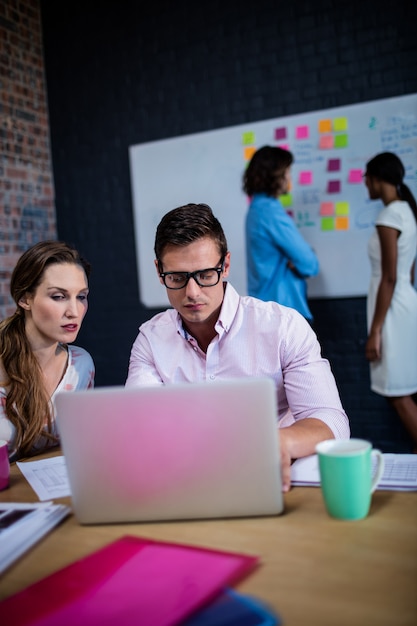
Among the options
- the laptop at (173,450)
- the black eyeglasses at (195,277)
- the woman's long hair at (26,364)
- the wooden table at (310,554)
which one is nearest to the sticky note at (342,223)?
the woman's long hair at (26,364)

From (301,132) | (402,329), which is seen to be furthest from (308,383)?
(301,132)

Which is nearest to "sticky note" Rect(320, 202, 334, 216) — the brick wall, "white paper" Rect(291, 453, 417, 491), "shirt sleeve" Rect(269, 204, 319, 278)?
"shirt sleeve" Rect(269, 204, 319, 278)

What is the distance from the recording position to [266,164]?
291cm

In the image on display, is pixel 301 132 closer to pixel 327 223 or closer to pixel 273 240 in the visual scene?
pixel 327 223

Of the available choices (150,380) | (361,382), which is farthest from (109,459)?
(361,382)

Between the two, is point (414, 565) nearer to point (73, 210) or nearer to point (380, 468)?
point (380, 468)

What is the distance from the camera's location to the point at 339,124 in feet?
10.6

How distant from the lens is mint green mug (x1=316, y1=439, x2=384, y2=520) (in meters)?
0.90

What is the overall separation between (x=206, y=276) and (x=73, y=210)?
9.12 ft

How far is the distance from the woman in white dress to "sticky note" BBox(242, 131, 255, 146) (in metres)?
0.86

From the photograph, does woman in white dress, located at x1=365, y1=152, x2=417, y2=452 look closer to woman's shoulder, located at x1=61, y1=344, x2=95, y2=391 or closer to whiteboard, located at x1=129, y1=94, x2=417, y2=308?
whiteboard, located at x1=129, y1=94, x2=417, y2=308

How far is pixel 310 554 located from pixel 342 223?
105 inches

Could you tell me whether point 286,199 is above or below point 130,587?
above

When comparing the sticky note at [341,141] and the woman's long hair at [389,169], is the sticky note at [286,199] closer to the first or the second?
the sticky note at [341,141]
